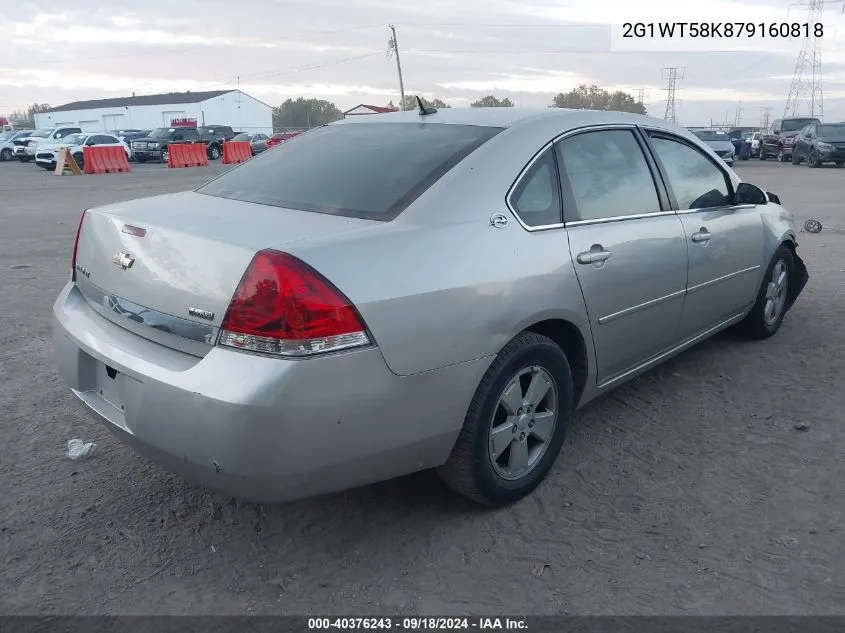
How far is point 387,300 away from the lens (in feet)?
7.84

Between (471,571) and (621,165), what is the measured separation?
7.06ft

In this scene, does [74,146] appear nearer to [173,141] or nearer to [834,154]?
[173,141]

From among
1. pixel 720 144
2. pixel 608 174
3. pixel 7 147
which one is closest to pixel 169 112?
pixel 7 147

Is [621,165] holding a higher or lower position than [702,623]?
higher

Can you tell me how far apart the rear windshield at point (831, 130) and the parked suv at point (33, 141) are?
105ft

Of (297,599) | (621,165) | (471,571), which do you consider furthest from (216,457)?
(621,165)

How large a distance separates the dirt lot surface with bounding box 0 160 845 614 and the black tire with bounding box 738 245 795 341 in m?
0.81

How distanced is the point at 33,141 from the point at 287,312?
39.2 metres

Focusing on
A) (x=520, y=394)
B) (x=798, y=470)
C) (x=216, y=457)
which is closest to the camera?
(x=216, y=457)

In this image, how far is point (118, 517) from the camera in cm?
298

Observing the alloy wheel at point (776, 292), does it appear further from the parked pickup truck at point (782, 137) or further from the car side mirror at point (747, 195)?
the parked pickup truck at point (782, 137)

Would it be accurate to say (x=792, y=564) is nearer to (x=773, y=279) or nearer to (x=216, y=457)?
(x=216, y=457)

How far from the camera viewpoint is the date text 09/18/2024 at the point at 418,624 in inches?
Result: 93.4

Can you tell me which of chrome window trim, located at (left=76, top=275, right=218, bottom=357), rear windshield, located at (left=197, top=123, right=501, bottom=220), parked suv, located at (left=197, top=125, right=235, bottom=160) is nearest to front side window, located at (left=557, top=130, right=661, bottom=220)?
rear windshield, located at (left=197, top=123, right=501, bottom=220)
